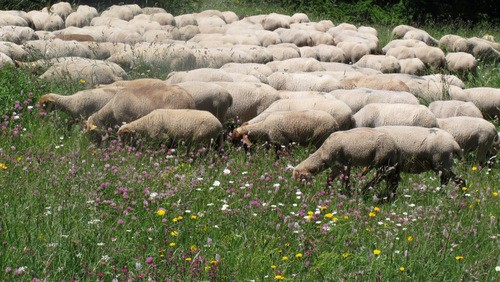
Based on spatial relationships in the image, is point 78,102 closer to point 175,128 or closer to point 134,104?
point 134,104

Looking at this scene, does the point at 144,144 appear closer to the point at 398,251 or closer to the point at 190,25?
the point at 398,251

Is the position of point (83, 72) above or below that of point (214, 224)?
below

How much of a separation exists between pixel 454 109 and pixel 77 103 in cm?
516

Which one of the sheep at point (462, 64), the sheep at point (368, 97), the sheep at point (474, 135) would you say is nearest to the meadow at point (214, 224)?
the sheep at point (474, 135)

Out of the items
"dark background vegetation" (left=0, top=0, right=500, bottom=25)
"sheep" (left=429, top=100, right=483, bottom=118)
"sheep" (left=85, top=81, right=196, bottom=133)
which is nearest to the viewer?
"sheep" (left=85, top=81, right=196, bottom=133)

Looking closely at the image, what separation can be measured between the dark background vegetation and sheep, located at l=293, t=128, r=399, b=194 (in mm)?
18615

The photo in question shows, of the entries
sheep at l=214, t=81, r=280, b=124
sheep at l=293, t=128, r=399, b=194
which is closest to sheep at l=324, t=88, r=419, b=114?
sheep at l=214, t=81, r=280, b=124

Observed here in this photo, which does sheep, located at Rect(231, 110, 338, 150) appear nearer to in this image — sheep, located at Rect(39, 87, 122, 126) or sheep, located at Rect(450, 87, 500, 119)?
sheep, located at Rect(39, 87, 122, 126)

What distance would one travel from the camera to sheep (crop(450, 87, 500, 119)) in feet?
41.3

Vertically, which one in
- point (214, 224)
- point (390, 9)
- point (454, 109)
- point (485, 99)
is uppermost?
point (214, 224)

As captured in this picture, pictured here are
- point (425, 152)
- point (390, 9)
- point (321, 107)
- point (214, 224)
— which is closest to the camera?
point (214, 224)

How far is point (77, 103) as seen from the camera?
9.80 metres

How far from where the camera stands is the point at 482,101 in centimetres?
1261

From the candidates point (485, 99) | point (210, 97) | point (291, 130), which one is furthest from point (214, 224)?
point (485, 99)
